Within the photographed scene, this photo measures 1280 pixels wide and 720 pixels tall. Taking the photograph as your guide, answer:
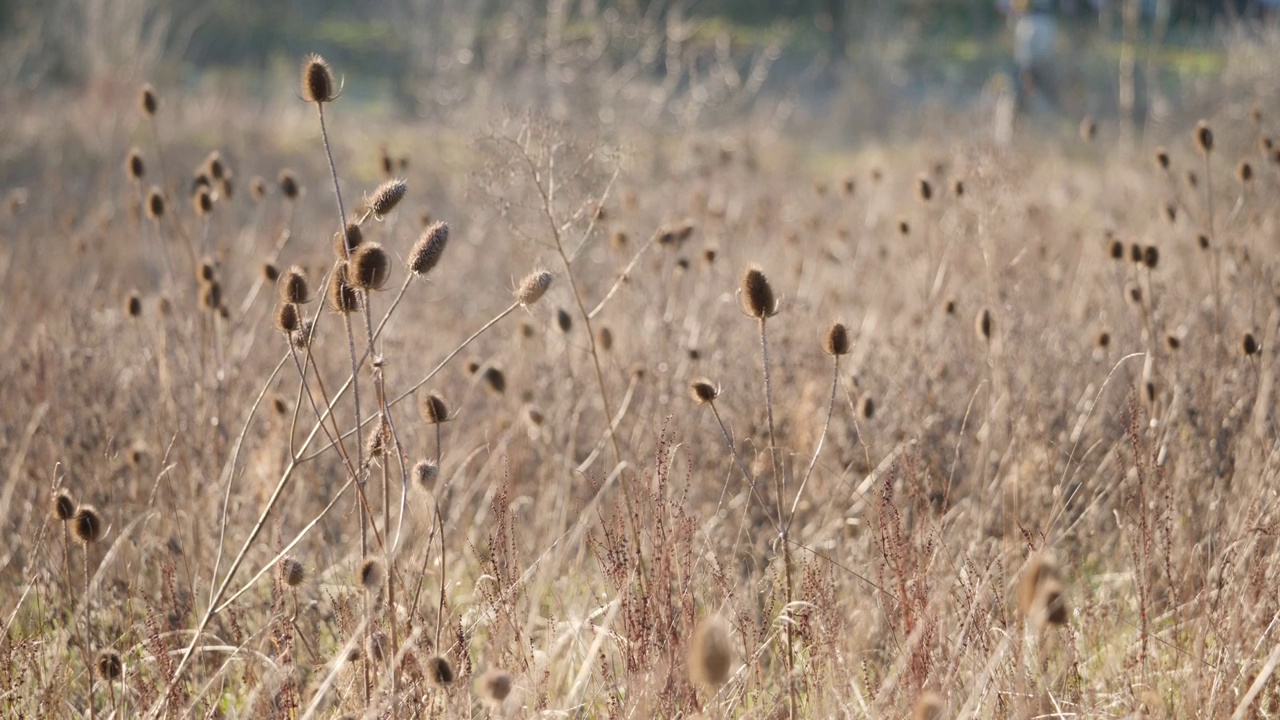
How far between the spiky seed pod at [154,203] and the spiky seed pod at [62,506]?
1.54m

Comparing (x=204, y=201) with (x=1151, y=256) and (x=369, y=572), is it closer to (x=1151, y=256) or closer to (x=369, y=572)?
(x=369, y=572)

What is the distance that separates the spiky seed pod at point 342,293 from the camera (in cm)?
228

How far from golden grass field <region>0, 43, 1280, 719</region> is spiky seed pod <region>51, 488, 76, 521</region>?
0.03ft

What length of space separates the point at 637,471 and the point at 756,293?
2.53 feet

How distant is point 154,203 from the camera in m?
3.82

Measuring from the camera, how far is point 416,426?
4000mm

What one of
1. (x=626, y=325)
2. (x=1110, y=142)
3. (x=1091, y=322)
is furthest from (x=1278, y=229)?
(x=1110, y=142)

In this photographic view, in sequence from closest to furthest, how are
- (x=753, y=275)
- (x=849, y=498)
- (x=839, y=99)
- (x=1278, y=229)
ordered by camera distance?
1. (x=753, y=275)
2. (x=849, y=498)
3. (x=1278, y=229)
4. (x=839, y=99)

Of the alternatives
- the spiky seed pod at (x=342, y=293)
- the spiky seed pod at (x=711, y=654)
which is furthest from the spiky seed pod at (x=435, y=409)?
the spiky seed pod at (x=711, y=654)

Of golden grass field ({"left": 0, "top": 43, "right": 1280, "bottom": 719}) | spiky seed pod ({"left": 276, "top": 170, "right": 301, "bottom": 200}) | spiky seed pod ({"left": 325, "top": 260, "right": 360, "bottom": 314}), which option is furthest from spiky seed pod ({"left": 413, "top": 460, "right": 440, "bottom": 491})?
spiky seed pod ({"left": 276, "top": 170, "right": 301, "bottom": 200})

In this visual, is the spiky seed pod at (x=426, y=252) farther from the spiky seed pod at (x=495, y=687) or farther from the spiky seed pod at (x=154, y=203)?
the spiky seed pod at (x=154, y=203)

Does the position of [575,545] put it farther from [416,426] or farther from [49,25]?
[49,25]

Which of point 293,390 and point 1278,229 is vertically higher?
point 1278,229

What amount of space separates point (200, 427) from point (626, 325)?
222 centimetres
